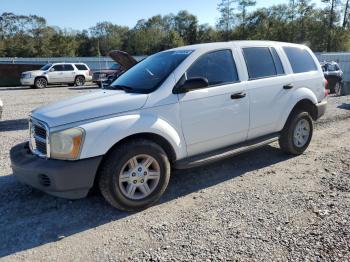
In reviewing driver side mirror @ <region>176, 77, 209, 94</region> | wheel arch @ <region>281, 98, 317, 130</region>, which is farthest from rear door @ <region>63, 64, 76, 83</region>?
driver side mirror @ <region>176, 77, 209, 94</region>

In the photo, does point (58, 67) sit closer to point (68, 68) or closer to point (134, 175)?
point (68, 68)

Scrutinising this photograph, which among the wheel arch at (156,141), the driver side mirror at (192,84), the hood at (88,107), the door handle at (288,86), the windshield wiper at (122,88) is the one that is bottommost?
the wheel arch at (156,141)

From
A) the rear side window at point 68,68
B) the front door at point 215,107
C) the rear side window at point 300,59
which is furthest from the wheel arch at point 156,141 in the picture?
the rear side window at point 68,68

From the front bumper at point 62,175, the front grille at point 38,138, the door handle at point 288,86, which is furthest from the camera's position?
the door handle at point 288,86

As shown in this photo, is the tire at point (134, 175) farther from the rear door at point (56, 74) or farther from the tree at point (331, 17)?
the tree at point (331, 17)

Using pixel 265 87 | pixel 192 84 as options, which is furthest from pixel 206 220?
pixel 265 87

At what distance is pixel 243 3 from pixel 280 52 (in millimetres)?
73838

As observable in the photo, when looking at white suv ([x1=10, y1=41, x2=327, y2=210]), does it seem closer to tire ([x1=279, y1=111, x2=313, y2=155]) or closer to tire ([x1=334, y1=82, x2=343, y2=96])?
tire ([x1=279, y1=111, x2=313, y2=155])

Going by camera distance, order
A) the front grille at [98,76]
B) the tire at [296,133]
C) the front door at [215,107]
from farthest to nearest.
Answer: the front grille at [98,76] → the tire at [296,133] → the front door at [215,107]

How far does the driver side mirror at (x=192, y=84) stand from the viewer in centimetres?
456

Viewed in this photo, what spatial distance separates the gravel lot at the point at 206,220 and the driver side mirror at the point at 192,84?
1378 millimetres

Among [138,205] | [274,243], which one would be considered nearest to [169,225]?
[138,205]

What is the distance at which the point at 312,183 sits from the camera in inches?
202

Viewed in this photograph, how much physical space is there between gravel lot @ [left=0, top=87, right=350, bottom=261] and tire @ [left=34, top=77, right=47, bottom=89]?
20014 mm
